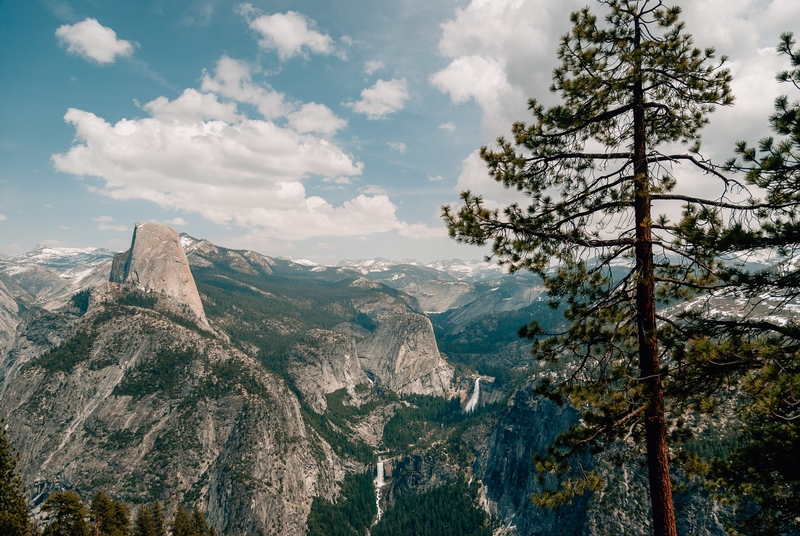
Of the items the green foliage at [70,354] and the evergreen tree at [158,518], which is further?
the green foliage at [70,354]

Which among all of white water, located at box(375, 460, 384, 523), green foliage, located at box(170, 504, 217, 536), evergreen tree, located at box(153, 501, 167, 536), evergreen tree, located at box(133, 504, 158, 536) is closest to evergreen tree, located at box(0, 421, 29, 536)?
evergreen tree, located at box(133, 504, 158, 536)

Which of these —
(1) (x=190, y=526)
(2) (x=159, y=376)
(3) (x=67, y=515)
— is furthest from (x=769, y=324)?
(2) (x=159, y=376)

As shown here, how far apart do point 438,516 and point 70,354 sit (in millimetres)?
148852

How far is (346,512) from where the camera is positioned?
137250 mm

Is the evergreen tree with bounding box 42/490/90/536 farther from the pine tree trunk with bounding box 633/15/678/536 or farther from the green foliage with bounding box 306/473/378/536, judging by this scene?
the green foliage with bounding box 306/473/378/536

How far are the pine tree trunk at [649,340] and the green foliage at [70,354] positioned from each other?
182997 millimetres

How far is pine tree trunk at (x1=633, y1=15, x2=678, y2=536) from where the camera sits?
8.63m

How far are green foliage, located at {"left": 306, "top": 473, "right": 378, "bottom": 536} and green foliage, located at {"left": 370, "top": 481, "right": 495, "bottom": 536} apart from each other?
5816mm

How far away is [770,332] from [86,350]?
188 metres

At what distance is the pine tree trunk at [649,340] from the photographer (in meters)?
8.63

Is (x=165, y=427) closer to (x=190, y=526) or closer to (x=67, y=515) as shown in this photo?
(x=190, y=526)

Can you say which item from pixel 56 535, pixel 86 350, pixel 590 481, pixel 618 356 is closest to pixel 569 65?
pixel 618 356

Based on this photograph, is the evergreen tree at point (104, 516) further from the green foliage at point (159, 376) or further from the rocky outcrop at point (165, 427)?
the green foliage at point (159, 376)

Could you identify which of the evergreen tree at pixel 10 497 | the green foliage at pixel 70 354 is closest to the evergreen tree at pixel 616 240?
the evergreen tree at pixel 10 497
